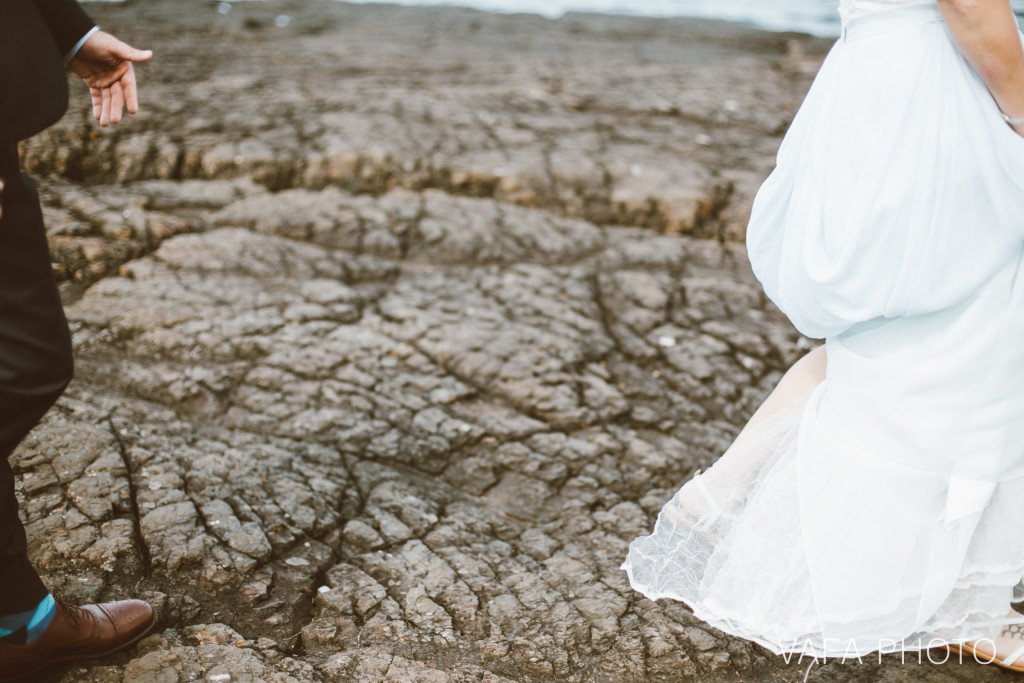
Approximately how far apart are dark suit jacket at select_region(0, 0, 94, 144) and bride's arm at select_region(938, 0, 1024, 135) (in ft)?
5.26

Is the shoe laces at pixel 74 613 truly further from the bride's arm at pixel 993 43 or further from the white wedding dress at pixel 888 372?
the bride's arm at pixel 993 43

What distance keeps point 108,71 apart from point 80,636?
1.28 metres

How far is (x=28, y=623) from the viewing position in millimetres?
1447

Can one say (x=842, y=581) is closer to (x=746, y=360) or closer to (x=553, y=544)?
(x=553, y=544)

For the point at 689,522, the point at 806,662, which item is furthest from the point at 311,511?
the point at 806,662

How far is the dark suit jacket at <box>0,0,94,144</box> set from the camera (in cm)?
119

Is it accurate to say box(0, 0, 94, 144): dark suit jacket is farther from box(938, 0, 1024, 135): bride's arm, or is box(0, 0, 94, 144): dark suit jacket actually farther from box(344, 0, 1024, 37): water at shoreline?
box(344, 0, 1024, 37): water at shoreline

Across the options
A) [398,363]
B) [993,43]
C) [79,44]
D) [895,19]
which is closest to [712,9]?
[398,363]

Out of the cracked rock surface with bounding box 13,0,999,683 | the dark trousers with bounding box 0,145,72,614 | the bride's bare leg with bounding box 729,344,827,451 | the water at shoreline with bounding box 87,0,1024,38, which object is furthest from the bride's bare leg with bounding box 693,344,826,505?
the water at shoreline with bounding box 87,0,1024,38

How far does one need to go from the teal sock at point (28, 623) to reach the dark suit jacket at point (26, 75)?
908 mm

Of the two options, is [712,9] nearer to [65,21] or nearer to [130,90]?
[130,90]

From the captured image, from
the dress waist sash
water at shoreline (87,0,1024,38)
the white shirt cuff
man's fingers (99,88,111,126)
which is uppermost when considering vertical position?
the dress waist sash

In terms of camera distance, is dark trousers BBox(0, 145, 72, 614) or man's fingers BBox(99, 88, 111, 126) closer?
dark trousers BBox(0, 145, 72, 614)

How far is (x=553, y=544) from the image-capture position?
2158 millimetres
